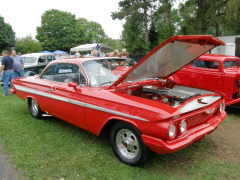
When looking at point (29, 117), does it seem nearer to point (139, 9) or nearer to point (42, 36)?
point (139, 9)

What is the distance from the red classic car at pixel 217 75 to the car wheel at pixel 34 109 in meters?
3.62

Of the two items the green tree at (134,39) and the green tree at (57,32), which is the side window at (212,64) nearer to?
the green tree at (134,39)

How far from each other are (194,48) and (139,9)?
17474mm

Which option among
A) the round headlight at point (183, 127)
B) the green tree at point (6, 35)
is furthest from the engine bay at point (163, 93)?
the green tree at point (6, 35)

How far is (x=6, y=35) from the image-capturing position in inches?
1329

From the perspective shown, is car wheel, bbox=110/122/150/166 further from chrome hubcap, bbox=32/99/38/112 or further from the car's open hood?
chrome hubcap, bbox=32/99/38/112

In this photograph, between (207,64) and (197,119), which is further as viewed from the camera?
(207,64)

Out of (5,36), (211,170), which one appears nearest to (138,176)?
(211,170)

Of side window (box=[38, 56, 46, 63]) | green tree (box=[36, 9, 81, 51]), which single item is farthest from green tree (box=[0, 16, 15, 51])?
side window (box=[38, 56, 46, 63])

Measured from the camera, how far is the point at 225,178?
273cm

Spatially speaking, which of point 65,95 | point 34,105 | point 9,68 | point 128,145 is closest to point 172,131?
point 128,145

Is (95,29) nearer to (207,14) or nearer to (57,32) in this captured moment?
(57,32)

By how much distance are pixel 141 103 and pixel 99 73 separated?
1162mm

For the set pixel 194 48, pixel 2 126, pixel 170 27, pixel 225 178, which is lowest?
pixel 225 178
